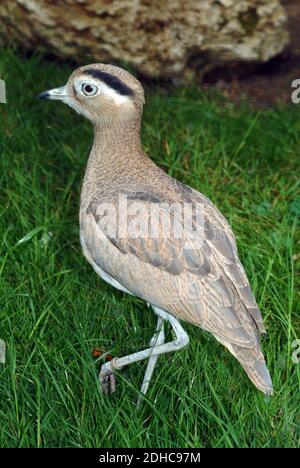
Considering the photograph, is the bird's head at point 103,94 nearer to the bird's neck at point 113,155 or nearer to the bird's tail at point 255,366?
the bird's neck at point 113,155

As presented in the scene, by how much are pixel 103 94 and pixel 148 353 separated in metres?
1.22

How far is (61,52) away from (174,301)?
9.62 feet

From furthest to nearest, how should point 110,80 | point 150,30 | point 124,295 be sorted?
point 150,30 < point 124,295 < point 110,80

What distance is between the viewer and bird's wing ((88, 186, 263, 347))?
13.5ft

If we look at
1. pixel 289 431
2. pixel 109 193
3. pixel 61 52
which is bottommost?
pixel 289 431

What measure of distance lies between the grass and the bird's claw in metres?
0.04

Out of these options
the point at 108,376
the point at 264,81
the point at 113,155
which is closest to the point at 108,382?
the point at 108,376

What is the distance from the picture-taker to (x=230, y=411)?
4102 millimetres

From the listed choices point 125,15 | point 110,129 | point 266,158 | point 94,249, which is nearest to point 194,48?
point 125,15

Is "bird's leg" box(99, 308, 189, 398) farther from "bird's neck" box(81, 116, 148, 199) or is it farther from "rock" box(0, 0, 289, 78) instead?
"rock" box(0, 0, 289, 78)

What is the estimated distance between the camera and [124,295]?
16.2 ft

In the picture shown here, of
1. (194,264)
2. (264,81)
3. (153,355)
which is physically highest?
(264,81)

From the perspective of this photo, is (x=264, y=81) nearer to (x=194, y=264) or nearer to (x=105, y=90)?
(x=105, y=90)

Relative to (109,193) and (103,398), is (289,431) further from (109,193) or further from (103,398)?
(109,193)
